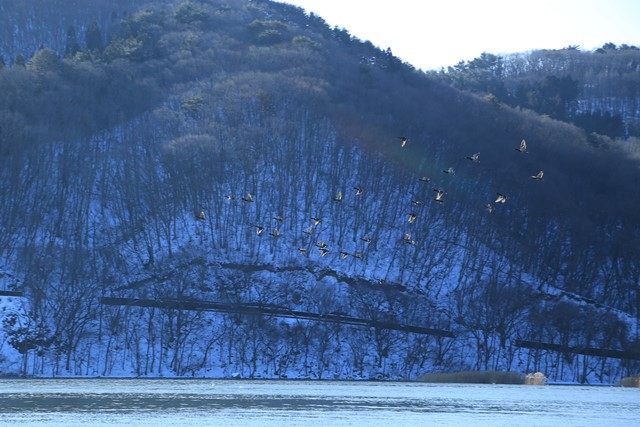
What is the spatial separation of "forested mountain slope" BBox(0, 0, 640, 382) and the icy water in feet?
51.2

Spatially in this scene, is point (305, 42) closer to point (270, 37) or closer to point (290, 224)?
point (270, 37)

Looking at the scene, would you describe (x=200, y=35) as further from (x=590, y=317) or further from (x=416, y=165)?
(x=590, y=317)

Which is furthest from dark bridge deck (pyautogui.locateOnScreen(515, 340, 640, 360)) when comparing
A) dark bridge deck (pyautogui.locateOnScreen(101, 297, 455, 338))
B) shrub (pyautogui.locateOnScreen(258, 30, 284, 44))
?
shrub (pyautogui.locateOnScreen(258, 30, 284, 44))

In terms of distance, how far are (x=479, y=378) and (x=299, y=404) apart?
3168cm

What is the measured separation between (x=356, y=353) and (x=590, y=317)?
25.6 meters

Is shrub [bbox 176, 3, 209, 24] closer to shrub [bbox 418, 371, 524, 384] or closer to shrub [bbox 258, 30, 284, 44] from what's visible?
shrub [bbox 258, 30, 284, 44]

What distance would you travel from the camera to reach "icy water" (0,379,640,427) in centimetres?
4734

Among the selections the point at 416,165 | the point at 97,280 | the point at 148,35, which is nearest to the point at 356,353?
the point at 97,280

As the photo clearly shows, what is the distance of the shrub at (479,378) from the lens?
84.8 metres

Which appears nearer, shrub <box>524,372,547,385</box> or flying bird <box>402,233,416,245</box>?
shrub <box>524,372,547,385</box>

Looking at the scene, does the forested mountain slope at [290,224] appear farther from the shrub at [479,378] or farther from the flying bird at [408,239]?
the shrub at [479,378]

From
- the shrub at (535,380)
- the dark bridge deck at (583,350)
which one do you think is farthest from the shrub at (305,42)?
the shrub at (535,380)

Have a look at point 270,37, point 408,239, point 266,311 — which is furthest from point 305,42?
point 266,311

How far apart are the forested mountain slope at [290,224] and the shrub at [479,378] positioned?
20.0 ft
